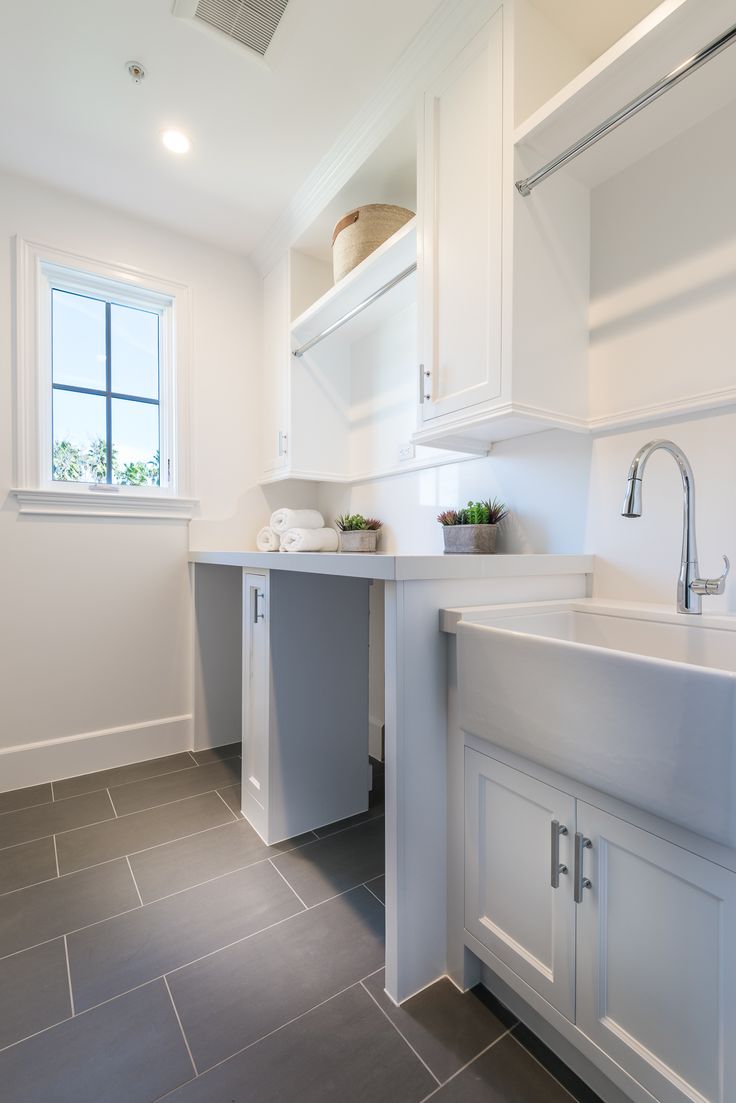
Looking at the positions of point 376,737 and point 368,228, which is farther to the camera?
point 376,737

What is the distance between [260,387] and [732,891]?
2616 mm

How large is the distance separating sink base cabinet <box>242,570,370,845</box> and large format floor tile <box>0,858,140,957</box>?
0.44 meters

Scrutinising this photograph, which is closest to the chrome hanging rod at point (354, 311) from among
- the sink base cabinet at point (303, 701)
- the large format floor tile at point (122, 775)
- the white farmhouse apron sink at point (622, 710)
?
the sink base cabinet at point (303, 701)

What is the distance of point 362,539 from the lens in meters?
2.18

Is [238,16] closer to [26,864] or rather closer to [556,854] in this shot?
[556,854]

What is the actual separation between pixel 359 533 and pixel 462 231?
3.85 feet

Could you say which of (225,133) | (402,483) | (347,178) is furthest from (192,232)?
(402,483)

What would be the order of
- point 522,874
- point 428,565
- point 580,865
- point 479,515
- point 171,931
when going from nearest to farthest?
point 580,865 < point 522,874 < point 428,565 < point 171,931 < point 479,515

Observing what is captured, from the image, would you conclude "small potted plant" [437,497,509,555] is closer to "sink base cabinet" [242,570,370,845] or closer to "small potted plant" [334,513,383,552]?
"sink base cabinet" [242,570,370,845]

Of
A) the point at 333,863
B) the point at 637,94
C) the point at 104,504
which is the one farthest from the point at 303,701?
Answer: the point at 637,94

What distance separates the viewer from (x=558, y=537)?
5.05 feet

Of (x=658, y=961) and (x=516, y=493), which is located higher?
(x=516, y=493)

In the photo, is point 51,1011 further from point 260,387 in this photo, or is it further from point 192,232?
point 192,232

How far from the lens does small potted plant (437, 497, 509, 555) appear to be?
158 centimetres
